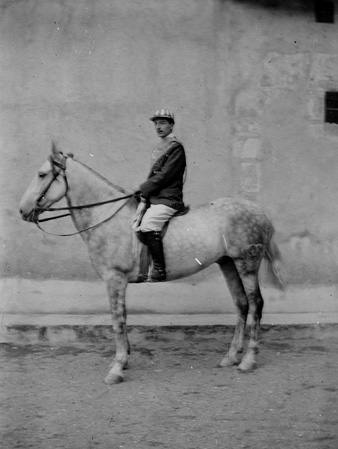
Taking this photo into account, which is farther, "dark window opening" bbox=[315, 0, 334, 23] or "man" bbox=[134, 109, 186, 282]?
"dark window opening" bbox=[315, 0, 334, 23]

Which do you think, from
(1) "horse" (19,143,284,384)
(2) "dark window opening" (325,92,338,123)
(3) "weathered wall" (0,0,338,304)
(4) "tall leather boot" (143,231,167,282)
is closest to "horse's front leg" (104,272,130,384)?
(1) "horse" (19,143,284,384)

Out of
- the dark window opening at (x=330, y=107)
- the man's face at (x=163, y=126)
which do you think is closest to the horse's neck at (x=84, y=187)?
the man's face at (x=163, y=126)

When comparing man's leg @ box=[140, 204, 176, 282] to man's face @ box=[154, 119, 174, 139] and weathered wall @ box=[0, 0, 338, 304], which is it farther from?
weathered wall @ box=[0, 0, 338, 304]

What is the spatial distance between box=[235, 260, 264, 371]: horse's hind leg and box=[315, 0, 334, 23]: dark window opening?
3504 mm

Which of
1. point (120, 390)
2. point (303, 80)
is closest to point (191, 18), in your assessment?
point (303, 80)

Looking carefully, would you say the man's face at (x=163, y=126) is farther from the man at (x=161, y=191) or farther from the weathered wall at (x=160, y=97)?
the weathered wall at (x=160, y=97)

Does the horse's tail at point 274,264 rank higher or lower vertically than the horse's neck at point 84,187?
lower

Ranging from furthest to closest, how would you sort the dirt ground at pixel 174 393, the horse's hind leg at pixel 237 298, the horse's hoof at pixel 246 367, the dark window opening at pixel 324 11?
the dark window opening at pixel 324 11, the horse's hind leg at pixel 237 298, the horse's hoof at pixel 246 367, the dirt ground at pixel 174 393

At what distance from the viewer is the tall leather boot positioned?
21.3 feet

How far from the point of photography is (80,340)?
25.9 ft

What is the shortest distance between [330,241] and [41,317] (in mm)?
3661

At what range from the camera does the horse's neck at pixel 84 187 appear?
6.57 metres

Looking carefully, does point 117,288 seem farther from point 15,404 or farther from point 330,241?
point 330,241

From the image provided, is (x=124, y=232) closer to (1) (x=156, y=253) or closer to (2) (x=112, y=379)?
(1) (x=156, y=253)
